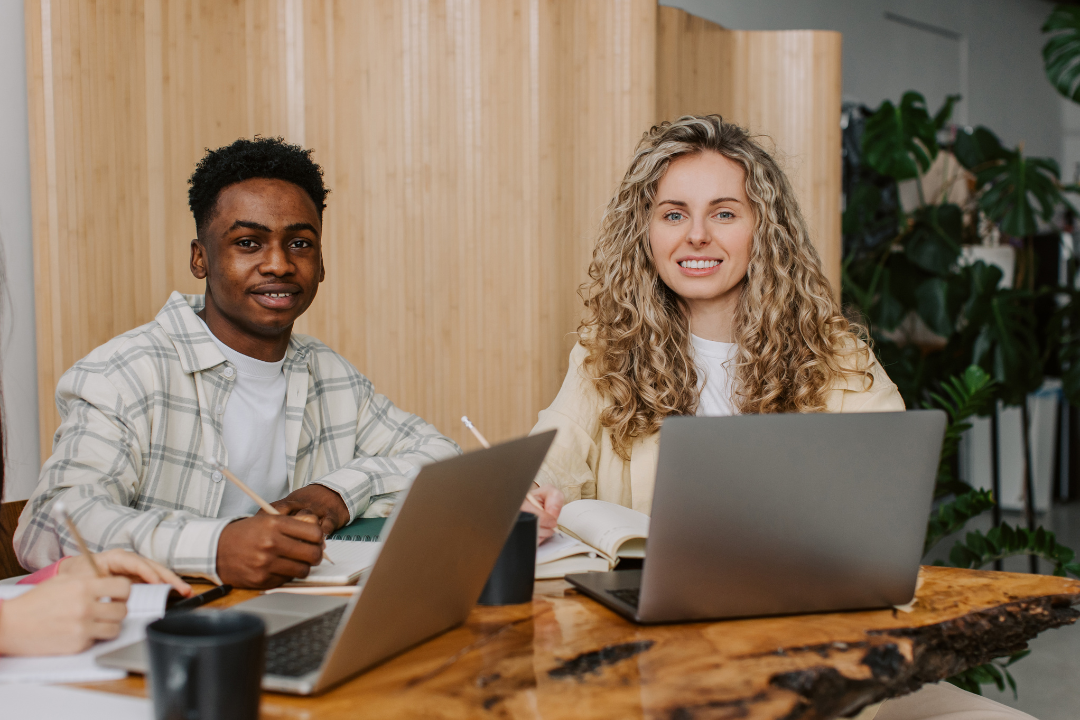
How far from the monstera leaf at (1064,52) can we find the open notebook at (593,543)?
11.5 ft

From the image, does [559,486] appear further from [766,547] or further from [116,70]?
[116,70]

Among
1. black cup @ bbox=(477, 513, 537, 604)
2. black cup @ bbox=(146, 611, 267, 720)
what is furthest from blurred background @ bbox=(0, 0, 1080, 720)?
black cup @ bbox=(146, 611, 267, 720)

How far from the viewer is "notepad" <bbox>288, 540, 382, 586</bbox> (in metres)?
1.01

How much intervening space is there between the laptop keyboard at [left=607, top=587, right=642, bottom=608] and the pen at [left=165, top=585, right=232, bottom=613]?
43cm

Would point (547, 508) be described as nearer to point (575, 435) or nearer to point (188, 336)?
point (575, 435)

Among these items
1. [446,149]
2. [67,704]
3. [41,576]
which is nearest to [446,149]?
[446,149]

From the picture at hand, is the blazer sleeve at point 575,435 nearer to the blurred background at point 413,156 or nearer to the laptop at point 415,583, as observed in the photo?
the blurred background at point 413,156

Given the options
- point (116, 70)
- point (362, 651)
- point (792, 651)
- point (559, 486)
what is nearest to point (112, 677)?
point (362, 651)

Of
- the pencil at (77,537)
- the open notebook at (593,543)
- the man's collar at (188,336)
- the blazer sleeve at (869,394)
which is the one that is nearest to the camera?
the pencil at (77,537)

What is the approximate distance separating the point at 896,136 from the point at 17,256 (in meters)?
2.92

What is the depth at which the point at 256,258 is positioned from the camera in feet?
5.05

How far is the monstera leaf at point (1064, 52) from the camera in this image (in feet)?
12.1

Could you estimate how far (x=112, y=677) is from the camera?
75 cm

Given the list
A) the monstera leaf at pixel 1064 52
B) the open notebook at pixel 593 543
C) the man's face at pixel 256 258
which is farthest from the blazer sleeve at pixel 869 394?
the monstera leaf at pixel 1064 52
